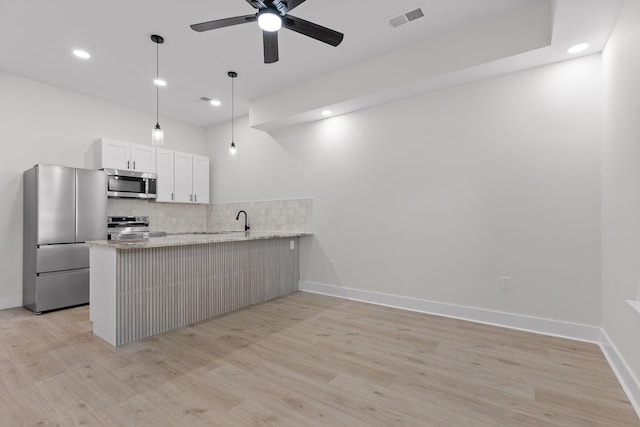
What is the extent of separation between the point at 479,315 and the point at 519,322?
36 cm

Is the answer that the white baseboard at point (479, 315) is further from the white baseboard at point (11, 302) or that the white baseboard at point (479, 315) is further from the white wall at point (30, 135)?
the white wall at point (30, 135)

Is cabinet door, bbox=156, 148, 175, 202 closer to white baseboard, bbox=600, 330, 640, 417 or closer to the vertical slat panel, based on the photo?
the vertical slat panel

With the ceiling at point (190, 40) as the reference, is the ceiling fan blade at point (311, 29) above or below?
below

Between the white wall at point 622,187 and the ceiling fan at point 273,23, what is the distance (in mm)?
2004

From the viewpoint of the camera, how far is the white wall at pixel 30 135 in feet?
12.9

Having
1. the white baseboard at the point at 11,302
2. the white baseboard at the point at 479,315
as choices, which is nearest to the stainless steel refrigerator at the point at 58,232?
the white baseboard at the point at 11,302

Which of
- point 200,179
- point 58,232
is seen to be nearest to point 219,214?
point 200,179

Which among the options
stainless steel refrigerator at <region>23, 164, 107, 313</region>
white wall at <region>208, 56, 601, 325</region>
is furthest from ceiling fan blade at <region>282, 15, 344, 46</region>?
stainless steel refrigerator at <region>23, 164, 107, 313</region>

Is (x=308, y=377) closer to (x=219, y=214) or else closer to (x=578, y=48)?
(x=578, y=48)

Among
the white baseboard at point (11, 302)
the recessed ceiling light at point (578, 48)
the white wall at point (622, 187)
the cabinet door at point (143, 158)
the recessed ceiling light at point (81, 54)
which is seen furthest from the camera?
the cabinet door at point (143, 158)

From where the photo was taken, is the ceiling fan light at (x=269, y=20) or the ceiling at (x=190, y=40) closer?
the ceiling fan light at (x=269, y=20)

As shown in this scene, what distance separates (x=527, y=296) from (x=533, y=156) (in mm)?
1399

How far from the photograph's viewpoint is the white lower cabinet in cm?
527

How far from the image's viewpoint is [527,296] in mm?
3064
